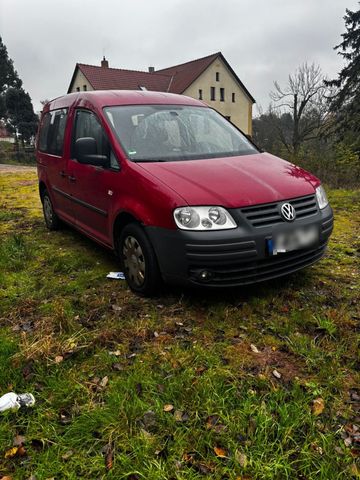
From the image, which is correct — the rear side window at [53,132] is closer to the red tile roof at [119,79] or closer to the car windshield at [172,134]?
the car windshield at [172,134]

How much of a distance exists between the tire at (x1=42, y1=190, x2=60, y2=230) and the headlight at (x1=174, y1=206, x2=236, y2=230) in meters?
3.78

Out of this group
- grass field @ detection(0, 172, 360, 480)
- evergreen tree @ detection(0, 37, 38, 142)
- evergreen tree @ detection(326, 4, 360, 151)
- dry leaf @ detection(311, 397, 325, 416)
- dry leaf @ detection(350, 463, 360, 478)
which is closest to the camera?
dry leaf @ detection(350, 463, 360, 478)

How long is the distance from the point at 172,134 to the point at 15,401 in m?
2.98

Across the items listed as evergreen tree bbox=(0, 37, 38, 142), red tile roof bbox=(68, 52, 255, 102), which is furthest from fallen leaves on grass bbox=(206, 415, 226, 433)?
red tile roof bbox=(68, 52, 255, 102)

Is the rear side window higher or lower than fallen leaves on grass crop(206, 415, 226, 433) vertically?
higher

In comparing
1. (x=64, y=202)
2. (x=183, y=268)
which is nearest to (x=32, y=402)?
(x=183, y=268)

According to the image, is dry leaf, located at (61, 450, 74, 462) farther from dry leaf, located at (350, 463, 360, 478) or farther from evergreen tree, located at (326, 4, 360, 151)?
evergreen tree, located at (326, 4, 360, 151)

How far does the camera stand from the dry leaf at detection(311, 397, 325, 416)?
8.02 ft

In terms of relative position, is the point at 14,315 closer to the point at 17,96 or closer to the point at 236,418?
the point at 236,418

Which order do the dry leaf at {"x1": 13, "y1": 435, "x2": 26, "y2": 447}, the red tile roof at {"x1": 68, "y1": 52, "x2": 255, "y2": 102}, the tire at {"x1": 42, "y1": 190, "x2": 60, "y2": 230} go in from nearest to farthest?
the dry leaf at {"x1": 13, "y1": 435, "x2": 26, "y2": 447}
the tire at {"x1": 42, "y1": 190, "x2": 60, "y2": 230}
the red tile roof at {"x1": 68, "y1": 52, "x2": 255, "y2": 102}

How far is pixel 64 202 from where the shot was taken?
19.0 ft

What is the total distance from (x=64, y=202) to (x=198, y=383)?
3841 mm

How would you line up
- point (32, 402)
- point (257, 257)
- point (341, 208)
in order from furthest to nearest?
point (341, 208)
point (257, 257)
point (32, 402)

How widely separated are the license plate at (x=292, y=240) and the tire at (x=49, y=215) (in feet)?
13.7
